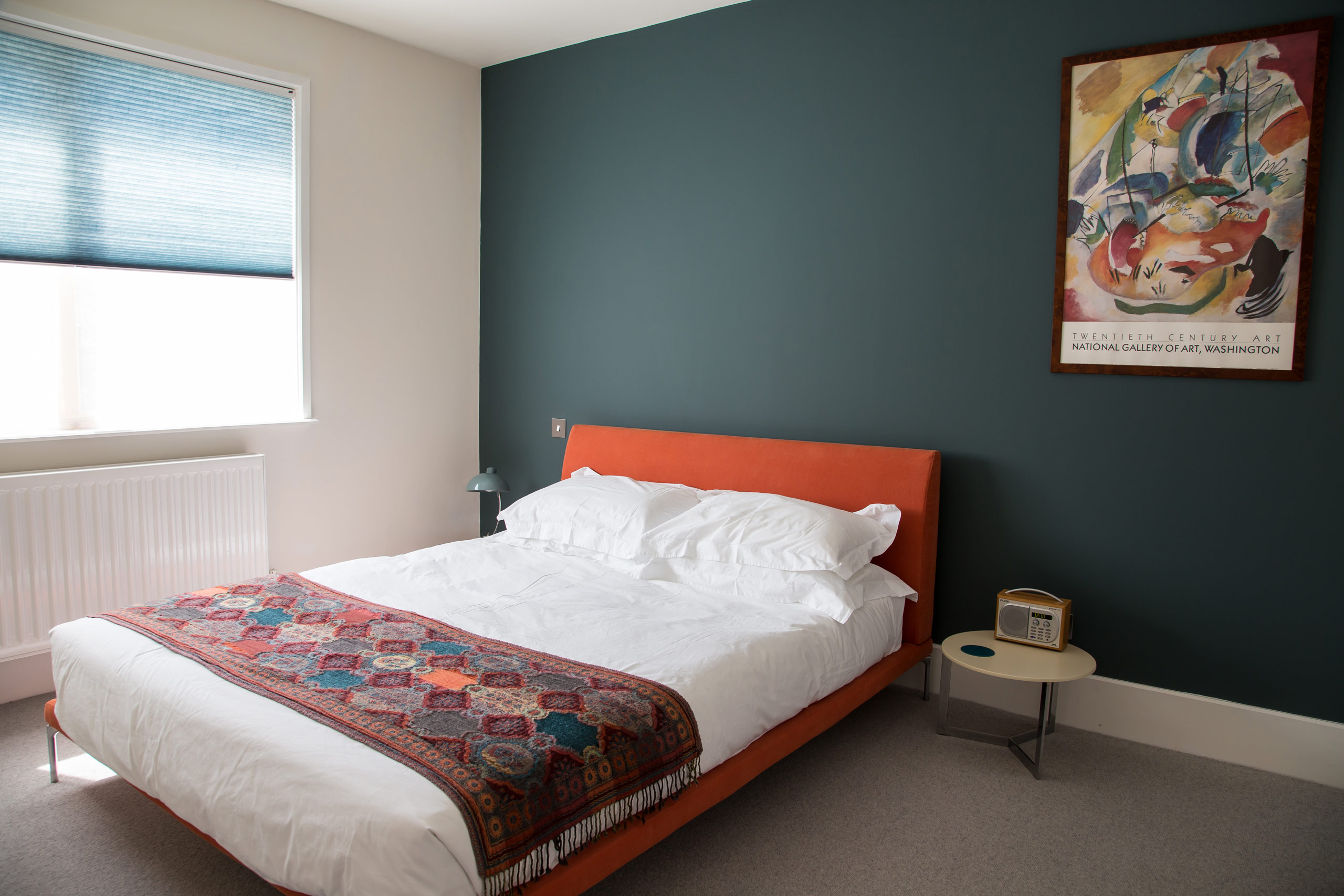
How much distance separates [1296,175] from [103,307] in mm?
4210

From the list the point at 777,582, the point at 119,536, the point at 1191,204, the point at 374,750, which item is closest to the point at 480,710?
the point at 374,750

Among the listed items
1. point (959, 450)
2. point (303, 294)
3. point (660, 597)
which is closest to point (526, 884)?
point (660, 597)

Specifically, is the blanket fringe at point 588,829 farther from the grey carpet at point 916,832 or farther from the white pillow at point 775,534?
the white pillow at point 775,534

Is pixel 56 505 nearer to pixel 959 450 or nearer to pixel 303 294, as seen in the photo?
pixel 303 294

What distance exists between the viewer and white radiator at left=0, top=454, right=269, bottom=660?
3008mm

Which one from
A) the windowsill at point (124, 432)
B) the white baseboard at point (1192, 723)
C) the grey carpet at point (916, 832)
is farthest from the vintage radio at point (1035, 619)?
the windowsill at point (124, 432)

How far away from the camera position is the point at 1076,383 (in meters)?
2.93

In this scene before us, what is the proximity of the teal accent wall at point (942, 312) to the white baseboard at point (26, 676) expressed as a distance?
2.34 meters

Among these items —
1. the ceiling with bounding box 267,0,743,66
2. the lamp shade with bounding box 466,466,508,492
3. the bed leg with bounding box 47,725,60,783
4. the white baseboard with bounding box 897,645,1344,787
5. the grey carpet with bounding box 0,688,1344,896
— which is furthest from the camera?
the lamp shade with bounding box 466,466,508,492

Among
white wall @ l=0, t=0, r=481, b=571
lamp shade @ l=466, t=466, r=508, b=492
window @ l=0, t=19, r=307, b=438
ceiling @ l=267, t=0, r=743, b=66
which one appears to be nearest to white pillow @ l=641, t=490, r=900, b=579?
lamp shade @ l=466, t=466, r=508, b=492

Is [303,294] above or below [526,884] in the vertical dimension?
above

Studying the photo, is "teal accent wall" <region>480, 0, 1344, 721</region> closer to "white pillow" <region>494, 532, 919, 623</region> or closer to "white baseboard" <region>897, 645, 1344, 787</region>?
"white baseboard" <region>897, 645, 1344, 787</region>

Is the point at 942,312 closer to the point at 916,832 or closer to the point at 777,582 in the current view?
the point at 777,582

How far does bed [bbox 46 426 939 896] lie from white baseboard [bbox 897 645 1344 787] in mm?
368
